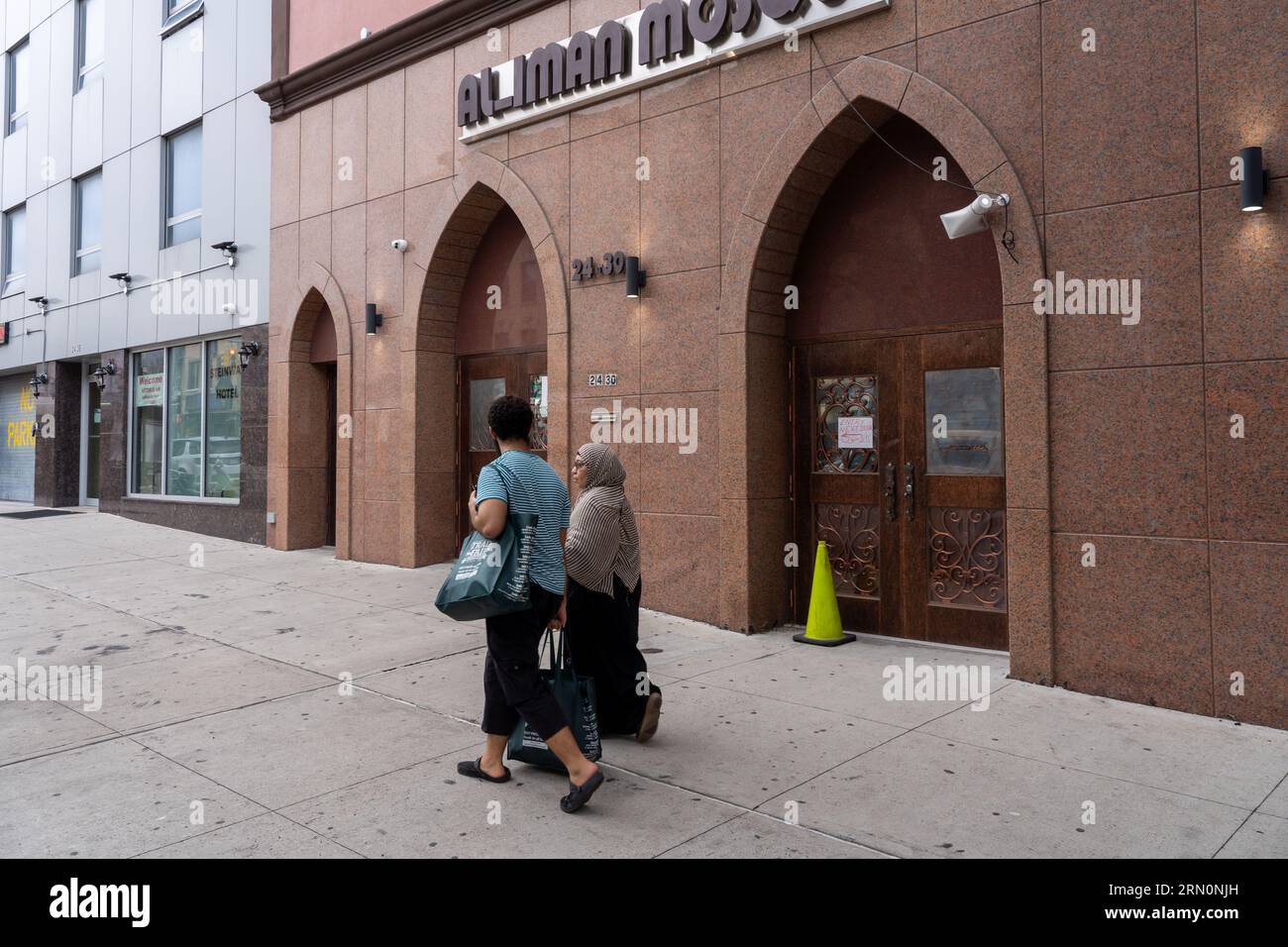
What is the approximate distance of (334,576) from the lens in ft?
38.1

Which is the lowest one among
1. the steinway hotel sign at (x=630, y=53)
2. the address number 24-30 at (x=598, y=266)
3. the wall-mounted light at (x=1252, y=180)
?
the wall-mounted light at (x=1252, y=180)

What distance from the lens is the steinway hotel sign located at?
324 inches

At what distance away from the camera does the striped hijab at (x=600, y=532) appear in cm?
543

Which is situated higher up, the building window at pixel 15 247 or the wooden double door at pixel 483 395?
the building window at pixel 15 247

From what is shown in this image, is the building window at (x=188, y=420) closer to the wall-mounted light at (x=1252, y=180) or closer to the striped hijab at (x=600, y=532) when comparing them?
the striped hijab at (x=600, y=532)

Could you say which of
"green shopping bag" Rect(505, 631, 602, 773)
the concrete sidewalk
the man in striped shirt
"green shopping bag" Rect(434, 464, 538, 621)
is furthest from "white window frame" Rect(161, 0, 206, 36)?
"green shopping bag" Rect(505, 631, 602, 773)

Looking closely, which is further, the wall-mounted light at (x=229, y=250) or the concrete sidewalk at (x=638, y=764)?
the wall-mounted light at (x=229, y=250)

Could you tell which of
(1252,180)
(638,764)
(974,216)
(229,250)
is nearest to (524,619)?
(638,764)

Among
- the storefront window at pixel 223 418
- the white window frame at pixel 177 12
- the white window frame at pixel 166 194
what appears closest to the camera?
the storefront window at pixel 223 418

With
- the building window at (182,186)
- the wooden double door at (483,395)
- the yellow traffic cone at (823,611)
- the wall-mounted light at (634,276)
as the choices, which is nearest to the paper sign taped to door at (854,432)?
the yellow traffic cone at (823,611)

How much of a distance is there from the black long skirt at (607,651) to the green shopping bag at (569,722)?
0.50 m

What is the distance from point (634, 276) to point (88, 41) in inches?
669

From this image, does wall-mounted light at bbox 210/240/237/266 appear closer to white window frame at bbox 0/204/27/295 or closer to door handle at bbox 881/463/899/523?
white window frame at bbox 0/204/27/295

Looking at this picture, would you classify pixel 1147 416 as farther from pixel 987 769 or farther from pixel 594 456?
pixel 594 456
